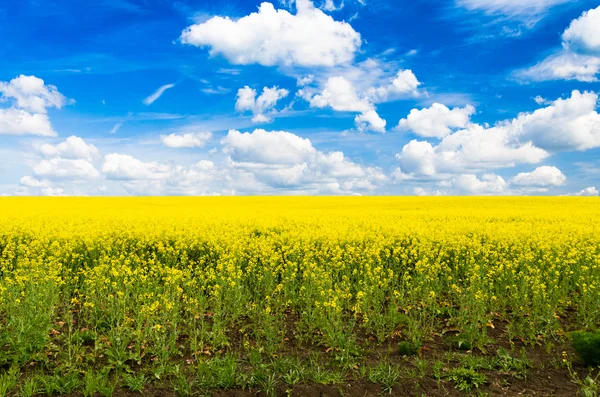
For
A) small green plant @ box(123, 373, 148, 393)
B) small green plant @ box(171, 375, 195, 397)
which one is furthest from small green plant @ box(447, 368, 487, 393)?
small green plant @ box(123, 373, 148, 393)

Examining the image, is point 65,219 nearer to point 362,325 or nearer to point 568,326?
point 362,325

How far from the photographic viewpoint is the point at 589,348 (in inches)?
275

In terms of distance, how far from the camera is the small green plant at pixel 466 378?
6.35m

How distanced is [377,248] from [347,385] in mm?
6794

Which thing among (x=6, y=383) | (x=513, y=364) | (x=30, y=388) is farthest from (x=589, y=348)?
(x=6, y=383)

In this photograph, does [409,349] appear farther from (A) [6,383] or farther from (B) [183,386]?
(A) [6,383]

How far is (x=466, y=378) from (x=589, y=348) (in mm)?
2097

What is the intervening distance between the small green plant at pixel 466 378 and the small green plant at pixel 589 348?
179 centimetres

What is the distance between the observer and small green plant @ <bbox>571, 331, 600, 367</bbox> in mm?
6969

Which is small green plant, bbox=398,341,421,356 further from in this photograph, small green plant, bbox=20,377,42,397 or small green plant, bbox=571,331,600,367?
small green plant, bbox=20,377,42,397

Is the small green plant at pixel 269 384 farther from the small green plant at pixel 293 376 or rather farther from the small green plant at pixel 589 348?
the small green plant at pixel 589 348

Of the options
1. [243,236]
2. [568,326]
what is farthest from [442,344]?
[243,236]

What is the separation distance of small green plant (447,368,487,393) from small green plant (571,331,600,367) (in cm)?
179

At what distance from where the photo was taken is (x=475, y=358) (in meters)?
7.16
